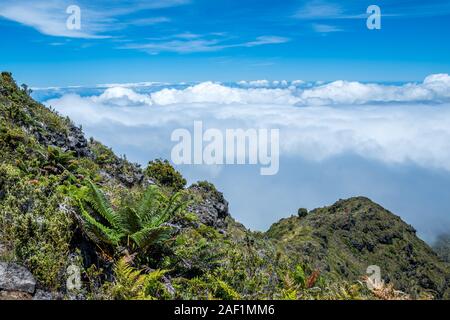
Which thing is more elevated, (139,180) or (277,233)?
(139,180)

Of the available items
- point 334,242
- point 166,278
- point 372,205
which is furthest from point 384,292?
point 372,205

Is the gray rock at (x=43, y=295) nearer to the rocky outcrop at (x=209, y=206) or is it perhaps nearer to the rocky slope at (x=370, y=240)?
the rocky outcrop at (x=209, y=206)

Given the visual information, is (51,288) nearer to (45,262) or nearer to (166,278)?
(45,262)

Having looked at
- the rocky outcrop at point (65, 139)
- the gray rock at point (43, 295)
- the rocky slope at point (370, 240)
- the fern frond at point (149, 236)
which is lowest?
the rocky slope at point (370, 240)

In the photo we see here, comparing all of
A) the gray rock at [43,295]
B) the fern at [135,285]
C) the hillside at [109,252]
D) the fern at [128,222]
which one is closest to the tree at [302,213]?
the hillside at [109,252]

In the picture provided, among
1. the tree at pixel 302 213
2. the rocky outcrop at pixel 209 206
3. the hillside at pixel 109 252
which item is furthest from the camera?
the tree at pixel 302 213

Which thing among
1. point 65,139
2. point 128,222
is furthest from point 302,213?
point 128,222

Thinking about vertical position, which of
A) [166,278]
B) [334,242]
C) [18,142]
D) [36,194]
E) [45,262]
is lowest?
[334,242]

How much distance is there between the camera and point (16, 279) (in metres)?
6.02

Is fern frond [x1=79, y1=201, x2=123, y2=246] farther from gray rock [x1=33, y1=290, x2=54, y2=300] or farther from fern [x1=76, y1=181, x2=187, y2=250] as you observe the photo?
gray rock [x1=33, y1=290, x2=54, y2=300]

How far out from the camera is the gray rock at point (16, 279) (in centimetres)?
590

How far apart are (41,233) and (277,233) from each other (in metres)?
50.7

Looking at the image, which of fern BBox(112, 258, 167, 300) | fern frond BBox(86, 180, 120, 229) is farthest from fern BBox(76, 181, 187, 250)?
fern BBox(112, 258, 167, 300)
